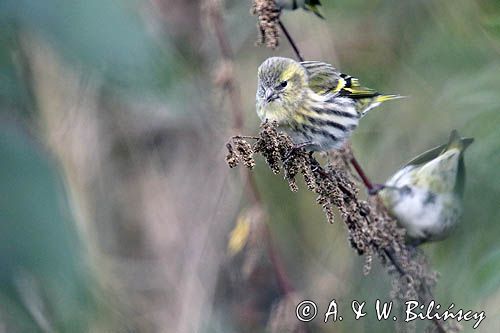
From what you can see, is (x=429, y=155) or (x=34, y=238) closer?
(x=34, y=238)

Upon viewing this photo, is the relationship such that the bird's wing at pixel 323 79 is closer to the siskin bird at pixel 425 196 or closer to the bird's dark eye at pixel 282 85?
the bird's dark eye at pixel 282 85

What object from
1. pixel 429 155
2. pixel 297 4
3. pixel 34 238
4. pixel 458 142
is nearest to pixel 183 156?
pixel 297 4

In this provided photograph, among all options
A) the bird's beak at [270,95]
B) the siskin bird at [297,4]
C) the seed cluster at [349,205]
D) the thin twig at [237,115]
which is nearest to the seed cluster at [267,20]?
the siskin bird at [297,4]

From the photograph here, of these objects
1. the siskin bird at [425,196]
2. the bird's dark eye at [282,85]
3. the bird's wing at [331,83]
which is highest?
A: the bird's wing at [331,83]

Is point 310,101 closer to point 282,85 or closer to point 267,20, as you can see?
point 282,85

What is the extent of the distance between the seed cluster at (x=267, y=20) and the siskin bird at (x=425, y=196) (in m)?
0.67

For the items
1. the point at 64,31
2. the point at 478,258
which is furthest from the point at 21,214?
the point at 478,258

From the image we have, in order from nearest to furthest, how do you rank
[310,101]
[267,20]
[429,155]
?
[267,20]
[429,155]
[310,101]

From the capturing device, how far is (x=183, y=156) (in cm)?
423

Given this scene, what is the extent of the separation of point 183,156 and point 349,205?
7.13 feet

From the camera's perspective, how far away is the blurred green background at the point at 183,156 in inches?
47.4

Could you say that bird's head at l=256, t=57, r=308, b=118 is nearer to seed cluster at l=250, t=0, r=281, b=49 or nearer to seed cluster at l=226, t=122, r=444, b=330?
seed cluster at l=226, t=122, r=444, b=330

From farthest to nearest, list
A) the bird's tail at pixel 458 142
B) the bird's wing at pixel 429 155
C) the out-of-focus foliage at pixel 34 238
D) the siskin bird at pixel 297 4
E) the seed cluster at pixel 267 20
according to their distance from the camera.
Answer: the siskin bird at pixel 297 4
the bird's wing at pixel 429 155
the seed cluster at pixel 267 20
the bird's tail at pixel 458 142
the out-of-focus foliage at pixel 34 238

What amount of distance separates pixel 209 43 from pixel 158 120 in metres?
0.64
